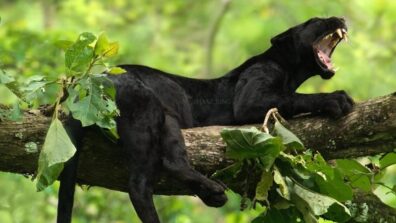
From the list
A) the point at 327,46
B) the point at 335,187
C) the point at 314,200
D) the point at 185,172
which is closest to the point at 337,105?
the point at 335,187

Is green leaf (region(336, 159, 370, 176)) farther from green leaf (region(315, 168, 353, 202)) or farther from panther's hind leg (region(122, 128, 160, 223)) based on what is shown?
panther's hind leg (region(122, 128, 160, 223))

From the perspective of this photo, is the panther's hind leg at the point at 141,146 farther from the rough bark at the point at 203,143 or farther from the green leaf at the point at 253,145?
the green leaf at the point at 253,145

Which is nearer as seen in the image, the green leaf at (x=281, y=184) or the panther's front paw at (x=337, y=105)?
the green leaf at (x=281, y=184)

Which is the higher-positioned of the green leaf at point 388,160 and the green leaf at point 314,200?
the green leaf at point 388,160

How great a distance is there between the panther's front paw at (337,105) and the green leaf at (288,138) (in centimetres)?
32

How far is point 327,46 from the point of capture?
4867 mm

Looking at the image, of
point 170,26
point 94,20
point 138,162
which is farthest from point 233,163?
point 170,26

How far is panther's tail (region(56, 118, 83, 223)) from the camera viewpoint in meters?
3.71

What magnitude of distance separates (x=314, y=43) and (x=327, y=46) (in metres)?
0.12

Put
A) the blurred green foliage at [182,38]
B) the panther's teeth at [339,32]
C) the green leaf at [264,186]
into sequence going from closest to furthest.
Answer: the green leaf at [264,186] → the panther's teeth at [339,32] → the blurred green foliage at [182,38]

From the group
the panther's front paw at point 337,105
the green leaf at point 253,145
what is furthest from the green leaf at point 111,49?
the panther's front paw at point 337,105

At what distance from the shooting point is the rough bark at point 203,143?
365cm

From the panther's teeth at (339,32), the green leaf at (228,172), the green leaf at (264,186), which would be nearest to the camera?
the green leaf at (264,186)

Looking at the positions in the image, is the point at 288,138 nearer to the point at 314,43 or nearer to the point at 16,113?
the point at 16,113
